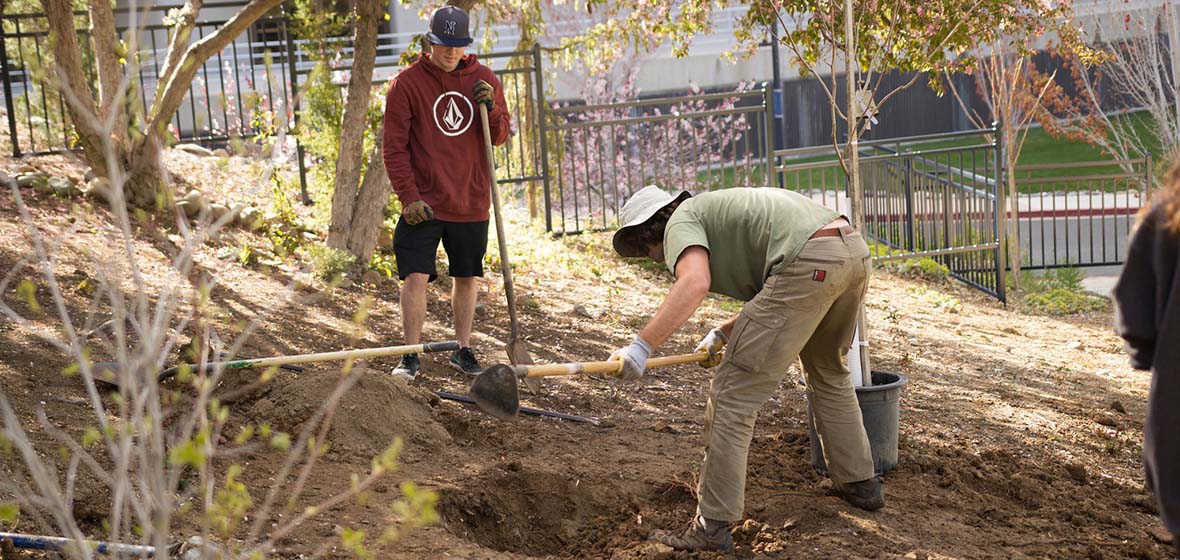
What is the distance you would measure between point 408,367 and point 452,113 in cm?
139

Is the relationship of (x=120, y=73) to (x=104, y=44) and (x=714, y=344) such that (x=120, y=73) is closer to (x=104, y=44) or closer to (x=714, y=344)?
(x=104, y=44)

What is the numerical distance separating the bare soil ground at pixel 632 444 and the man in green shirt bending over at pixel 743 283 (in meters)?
0.34

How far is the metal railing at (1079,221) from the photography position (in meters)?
12.3

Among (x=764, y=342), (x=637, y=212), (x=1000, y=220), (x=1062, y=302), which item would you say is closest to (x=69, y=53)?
(x=637, y=212)

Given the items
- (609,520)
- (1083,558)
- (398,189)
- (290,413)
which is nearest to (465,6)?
(398,189)

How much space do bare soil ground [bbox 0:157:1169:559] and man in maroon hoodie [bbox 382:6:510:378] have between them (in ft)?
2.07

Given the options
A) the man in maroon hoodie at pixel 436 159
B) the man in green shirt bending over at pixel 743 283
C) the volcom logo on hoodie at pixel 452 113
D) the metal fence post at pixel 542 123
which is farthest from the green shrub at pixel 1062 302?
the man in green shirt bending over at pixel 743 283

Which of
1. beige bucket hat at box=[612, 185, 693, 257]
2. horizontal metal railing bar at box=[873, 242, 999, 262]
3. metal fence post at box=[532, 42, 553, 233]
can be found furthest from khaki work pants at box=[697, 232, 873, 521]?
metal fence post at box=[532, 42, 553, 233]

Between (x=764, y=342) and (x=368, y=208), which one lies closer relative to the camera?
(x=764, y=342)

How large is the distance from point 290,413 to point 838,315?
96.5 inches

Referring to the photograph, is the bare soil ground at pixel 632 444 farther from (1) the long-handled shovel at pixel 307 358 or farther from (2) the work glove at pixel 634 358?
(2) the work glove at pixel 634 358

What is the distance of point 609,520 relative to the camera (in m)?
4.43

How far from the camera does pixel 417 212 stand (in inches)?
228

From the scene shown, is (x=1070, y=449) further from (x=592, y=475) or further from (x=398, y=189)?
(x=398, y=189)
